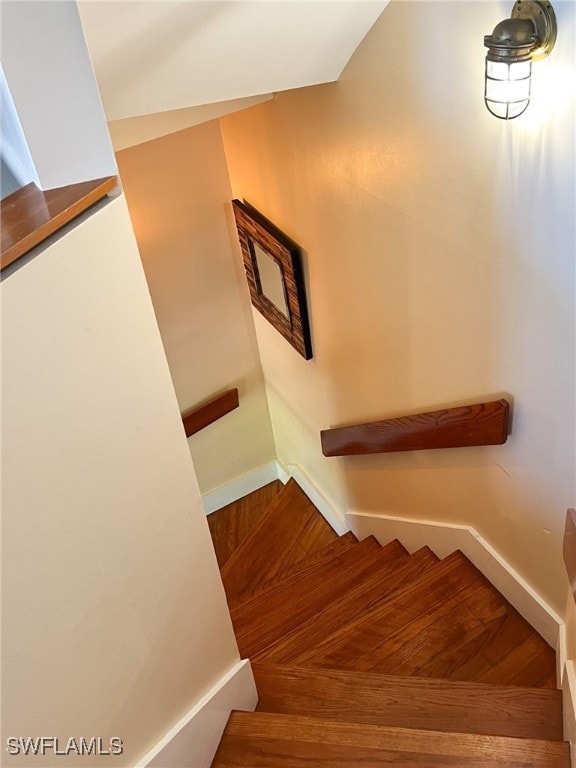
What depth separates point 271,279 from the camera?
3.12m

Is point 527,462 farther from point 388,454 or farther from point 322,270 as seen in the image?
point 322,270

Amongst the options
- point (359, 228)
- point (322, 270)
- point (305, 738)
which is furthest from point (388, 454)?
point (305, 738)

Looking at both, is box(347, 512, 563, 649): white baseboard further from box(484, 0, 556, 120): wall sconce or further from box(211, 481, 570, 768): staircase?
box(484, 0, 556, 120): wall sconce

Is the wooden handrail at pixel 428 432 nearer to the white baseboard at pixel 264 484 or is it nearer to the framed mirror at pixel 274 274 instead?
the framed mirror at pixel 274 274

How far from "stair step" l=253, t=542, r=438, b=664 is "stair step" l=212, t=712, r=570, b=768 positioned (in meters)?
0.49

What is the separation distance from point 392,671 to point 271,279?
175 cm

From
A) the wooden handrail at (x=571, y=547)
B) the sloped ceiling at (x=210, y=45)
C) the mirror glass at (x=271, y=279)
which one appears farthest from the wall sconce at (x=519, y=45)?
the mirror glass at (x=271, y=279)

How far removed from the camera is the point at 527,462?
6.17 ft

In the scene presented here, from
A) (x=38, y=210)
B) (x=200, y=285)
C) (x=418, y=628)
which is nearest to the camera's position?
(x=38, y=210)

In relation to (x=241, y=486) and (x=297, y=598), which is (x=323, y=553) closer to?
(x=297, y=598)

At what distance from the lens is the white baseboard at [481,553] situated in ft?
6.71

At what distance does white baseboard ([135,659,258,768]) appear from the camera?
1.49m

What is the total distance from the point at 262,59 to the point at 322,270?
1.00 metres

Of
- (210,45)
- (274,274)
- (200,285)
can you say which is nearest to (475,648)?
(274,274)
